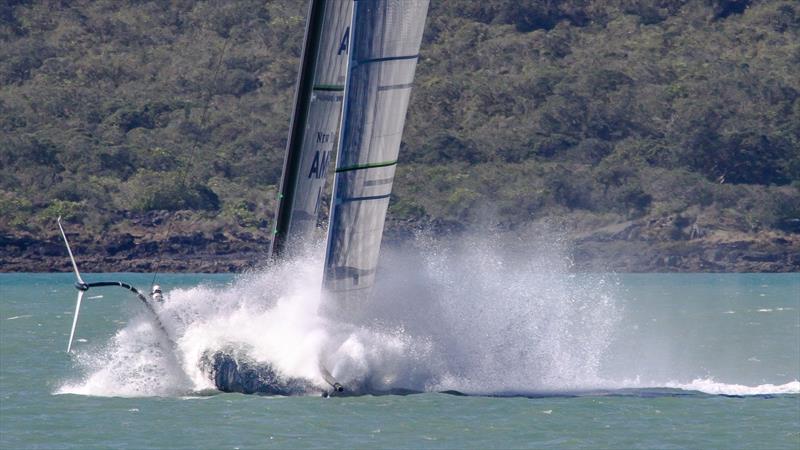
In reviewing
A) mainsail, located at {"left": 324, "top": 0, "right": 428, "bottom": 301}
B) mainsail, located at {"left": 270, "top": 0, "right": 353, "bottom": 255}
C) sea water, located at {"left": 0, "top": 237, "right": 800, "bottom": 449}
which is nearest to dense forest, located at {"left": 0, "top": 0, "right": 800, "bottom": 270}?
sea water, located at {"left": 0, "top": 237, "right": 800, "bottom": 449}

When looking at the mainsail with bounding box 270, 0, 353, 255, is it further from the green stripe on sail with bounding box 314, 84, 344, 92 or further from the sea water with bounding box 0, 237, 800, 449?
the sea water with bounding box 0, 237, 800, 449

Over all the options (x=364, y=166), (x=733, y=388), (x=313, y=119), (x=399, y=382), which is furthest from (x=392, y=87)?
(x=733, y=388)

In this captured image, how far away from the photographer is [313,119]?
87.4 feet

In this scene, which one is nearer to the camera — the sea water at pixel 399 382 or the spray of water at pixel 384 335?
the sea water at pixel 399 382

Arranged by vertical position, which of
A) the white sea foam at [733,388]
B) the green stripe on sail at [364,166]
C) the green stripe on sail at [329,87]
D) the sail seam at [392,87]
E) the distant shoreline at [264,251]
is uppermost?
the sail seam at [392,87]

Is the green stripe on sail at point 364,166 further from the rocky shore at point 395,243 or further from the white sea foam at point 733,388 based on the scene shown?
the rocky shore at point 395,243

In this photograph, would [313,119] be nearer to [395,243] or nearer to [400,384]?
[400,384]

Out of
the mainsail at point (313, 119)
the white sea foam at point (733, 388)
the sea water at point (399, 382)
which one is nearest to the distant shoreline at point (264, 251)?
the white sea foam at point (733, 388)

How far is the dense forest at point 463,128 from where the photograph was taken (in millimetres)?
95688

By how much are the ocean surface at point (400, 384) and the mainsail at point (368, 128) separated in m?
0.98

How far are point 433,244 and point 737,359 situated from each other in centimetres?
5220

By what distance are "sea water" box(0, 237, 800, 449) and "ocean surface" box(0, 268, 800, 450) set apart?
0.09 ft

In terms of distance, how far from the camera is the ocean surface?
2405 centimetres

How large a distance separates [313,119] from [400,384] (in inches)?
178
